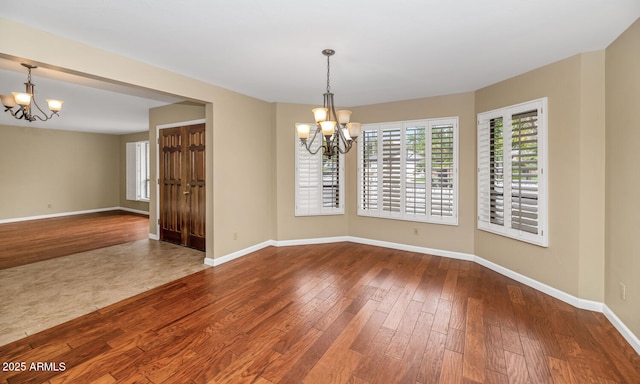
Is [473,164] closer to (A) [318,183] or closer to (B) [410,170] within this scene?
(B) [410,170]

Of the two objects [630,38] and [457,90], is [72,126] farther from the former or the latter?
[630,38]

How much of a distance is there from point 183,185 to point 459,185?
4.87 meters

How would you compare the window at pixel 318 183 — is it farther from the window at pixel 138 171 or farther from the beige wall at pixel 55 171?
the beige wall at pixel 55 171

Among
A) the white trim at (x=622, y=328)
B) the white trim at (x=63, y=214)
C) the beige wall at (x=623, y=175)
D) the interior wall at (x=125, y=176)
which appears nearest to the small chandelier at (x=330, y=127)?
the beige wall at (x=623, y=175)

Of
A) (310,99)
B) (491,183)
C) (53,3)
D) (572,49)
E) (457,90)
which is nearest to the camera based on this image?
(53,3)

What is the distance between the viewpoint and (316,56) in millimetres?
3029

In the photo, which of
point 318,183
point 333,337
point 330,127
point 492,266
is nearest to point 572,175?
point 492,266

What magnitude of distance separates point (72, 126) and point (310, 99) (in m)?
7.48

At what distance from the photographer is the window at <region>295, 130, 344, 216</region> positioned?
17.1ft

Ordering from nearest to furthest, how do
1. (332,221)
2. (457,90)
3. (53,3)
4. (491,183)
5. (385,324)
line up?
(53,3) < (385,324) < (491,183) < (457,90) < (332,221)

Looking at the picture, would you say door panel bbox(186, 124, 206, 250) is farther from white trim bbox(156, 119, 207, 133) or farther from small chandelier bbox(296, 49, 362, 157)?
small chandelier bbox(296, 49, 362, 157)

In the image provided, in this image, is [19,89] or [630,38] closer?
[630,38]

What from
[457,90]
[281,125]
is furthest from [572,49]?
[281,125]

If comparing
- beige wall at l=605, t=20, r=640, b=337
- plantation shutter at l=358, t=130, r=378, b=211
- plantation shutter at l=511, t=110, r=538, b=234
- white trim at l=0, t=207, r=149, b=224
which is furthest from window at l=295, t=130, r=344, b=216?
white trim at l=0, t=207, r=149, b=224
